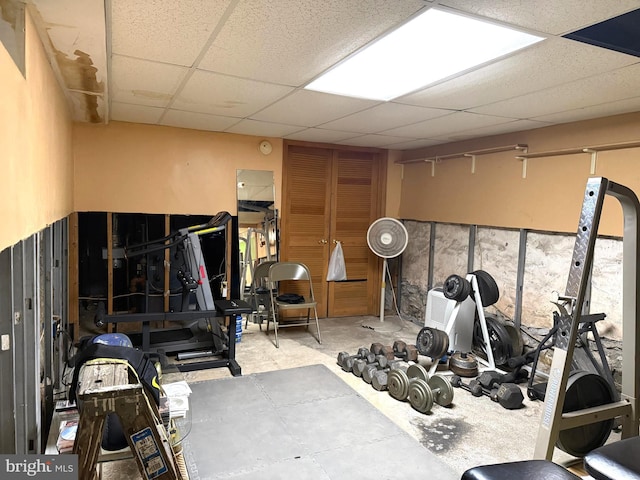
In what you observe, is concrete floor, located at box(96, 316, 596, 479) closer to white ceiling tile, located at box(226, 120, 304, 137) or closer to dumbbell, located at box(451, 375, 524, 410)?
dumbbell, located at box(451, 375, 524, 410)

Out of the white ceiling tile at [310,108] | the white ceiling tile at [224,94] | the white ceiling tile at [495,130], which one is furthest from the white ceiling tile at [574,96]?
the white ceiling tile at [224,94]

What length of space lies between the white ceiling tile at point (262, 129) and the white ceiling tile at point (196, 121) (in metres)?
0.11

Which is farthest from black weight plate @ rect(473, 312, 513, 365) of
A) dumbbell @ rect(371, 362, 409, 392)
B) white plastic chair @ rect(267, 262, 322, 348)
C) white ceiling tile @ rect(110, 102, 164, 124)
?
white ceiling tile @ rect(110, 102, 164, 124)

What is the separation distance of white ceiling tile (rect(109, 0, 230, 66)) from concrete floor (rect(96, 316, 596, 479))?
2146mm

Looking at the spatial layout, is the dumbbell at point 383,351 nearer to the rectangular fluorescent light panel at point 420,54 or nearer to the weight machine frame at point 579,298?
the weight machine frame at point 579,298

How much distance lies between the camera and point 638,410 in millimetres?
2350

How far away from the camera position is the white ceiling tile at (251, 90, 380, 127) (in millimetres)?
3143

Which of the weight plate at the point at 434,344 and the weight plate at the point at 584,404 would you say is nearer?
the weight plate at the point at 584,404

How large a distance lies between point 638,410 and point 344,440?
1.70 meters

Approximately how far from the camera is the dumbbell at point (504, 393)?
3208mm

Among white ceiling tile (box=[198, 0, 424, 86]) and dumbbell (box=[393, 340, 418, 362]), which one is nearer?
white ceiling tile (box=[198, 0, 424, 86])

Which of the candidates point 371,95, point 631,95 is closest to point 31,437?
point 371,95

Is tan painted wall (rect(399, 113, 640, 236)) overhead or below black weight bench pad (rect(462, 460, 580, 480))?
overhead

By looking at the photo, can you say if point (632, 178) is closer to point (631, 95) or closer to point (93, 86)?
point (631, 95)
